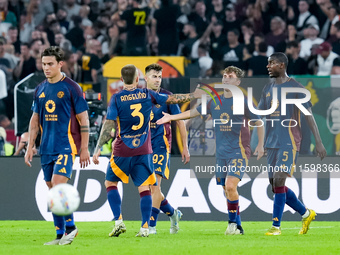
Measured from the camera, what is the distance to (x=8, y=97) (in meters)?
15.2

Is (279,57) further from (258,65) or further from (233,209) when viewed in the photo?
(258,65)

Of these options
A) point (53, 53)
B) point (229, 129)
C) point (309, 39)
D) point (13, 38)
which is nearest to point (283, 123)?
point (229, 129)

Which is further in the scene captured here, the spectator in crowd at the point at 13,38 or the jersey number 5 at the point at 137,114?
the spectator in crowd at the point at 13,38

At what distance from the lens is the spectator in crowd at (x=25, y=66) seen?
55.9 feet

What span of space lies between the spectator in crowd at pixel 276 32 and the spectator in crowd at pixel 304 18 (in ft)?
1.66

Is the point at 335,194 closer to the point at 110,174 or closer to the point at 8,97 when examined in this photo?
the point at 110,174

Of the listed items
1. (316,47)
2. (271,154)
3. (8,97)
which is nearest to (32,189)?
(8,97)

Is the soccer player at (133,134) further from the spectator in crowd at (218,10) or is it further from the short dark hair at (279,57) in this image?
the spectator in crowd at (218,10)

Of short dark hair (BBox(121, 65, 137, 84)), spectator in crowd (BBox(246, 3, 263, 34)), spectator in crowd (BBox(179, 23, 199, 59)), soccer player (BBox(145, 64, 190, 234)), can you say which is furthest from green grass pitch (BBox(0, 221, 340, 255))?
spectator in crowd (BBox(246, 3, 263, 34))

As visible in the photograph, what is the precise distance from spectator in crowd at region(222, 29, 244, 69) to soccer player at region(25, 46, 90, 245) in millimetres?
8319

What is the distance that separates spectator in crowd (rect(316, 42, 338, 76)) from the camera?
15.8m

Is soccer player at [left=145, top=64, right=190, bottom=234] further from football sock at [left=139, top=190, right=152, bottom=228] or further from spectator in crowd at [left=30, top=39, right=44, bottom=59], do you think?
spectator in crowd at [left=30, top=39, right=44, bottom=59]

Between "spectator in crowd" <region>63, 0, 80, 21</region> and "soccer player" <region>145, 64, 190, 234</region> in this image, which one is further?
"spectator in crowd" <region>63, 0, 80, 21</region>

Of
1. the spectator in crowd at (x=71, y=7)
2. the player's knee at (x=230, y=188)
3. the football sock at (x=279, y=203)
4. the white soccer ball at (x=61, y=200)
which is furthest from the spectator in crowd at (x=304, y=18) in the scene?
the white soccer ball at (x=61, y=200)
